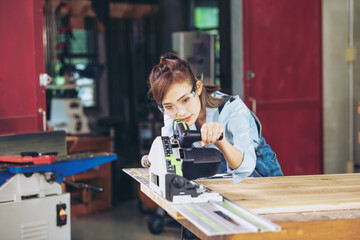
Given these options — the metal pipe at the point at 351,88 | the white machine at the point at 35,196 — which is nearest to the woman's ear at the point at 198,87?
the white machine at the point at 35,196

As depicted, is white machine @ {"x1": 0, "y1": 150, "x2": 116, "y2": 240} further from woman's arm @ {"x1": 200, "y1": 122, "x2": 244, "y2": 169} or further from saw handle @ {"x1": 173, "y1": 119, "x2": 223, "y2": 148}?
saw handle @ {"x1": 173, "y1": 119, "x2": 223, "y2": 148}

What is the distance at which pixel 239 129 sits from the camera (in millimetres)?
2508

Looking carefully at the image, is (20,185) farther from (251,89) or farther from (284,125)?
(284,125)

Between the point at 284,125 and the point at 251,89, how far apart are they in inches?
23.8

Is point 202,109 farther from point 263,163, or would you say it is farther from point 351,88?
point 351,88

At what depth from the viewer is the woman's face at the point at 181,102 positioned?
2387 mm

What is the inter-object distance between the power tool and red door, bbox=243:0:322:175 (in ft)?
9.88

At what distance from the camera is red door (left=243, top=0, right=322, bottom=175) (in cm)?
518

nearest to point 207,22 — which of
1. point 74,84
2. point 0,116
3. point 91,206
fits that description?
point 74,84

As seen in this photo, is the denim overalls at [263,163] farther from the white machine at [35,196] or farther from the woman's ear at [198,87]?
the white machine at [35,196]

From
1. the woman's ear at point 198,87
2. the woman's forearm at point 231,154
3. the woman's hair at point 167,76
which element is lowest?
the woman's forearm at point 231,154

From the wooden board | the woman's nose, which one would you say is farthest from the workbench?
the woman's nose

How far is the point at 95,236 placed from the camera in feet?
15.6

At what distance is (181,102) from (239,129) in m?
0.33
